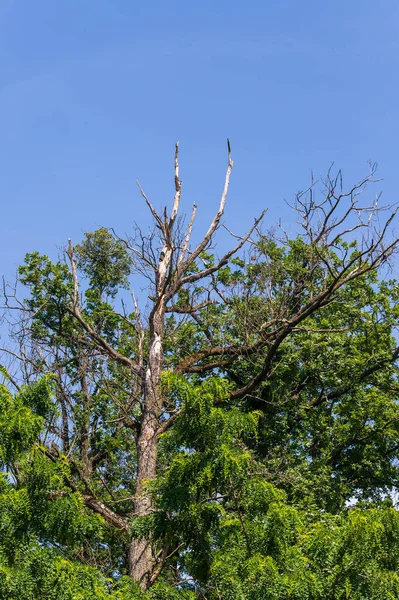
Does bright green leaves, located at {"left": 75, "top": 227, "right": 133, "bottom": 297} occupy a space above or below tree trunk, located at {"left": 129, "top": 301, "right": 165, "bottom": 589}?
above

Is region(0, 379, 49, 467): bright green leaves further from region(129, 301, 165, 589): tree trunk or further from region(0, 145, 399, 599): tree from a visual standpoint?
region(129, 301, 165, 589): tree trunk

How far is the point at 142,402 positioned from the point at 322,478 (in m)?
4.50

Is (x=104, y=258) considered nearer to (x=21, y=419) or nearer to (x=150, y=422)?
A: (x=150, y=422)

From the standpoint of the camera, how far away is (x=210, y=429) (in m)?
9.55

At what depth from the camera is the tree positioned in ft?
29.4

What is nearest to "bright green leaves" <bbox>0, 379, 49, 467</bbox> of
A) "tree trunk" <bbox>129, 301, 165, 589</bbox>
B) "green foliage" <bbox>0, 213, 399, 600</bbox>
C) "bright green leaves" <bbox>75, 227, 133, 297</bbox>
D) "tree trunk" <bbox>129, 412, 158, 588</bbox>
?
"green foliage" <bbox>0, 213, 399, 600</bbox>

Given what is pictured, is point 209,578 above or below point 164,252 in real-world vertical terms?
below

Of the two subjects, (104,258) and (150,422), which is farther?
(104,258)

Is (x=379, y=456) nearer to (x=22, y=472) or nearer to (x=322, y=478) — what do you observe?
(x=322, y=478)

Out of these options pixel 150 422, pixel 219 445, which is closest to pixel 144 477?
pixel 150 422

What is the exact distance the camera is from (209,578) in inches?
376

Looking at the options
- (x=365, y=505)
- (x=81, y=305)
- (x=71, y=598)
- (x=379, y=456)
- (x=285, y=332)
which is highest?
(x=81, y=305)

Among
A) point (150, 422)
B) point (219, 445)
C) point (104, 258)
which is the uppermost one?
point (104, 258)

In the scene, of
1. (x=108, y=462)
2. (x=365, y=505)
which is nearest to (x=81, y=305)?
(x=108, y=462)
